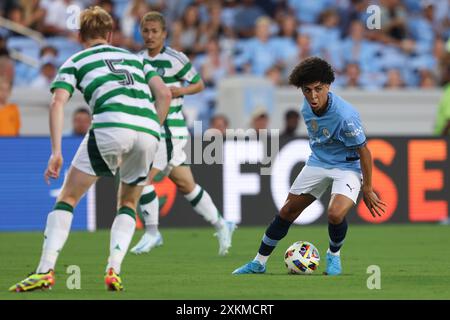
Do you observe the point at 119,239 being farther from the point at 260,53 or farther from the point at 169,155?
the point at 260,53

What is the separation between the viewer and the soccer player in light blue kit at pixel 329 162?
350 inches

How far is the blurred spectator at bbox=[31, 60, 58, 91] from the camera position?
1809 cm

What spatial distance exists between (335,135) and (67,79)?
2336 millimetres

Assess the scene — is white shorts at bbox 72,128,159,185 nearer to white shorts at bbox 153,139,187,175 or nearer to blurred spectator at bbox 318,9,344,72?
white shorts at bbox 153,139,187,175

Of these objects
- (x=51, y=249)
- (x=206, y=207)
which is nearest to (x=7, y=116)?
(x=206, y=207)

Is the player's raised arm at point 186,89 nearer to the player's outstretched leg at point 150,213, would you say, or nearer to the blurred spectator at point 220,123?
the player's outstretched leg at point 150,213

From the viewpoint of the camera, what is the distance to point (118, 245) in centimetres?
785

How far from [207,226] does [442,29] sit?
327 inches

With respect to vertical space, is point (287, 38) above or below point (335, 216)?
above

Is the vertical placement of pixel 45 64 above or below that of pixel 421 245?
above

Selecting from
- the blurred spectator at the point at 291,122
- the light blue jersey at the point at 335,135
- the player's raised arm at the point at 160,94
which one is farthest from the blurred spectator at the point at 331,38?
the player's raised arm at the point at 160,94

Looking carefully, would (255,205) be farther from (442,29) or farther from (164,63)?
(442,29)

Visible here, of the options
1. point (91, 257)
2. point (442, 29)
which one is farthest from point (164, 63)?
point (442, 29)
